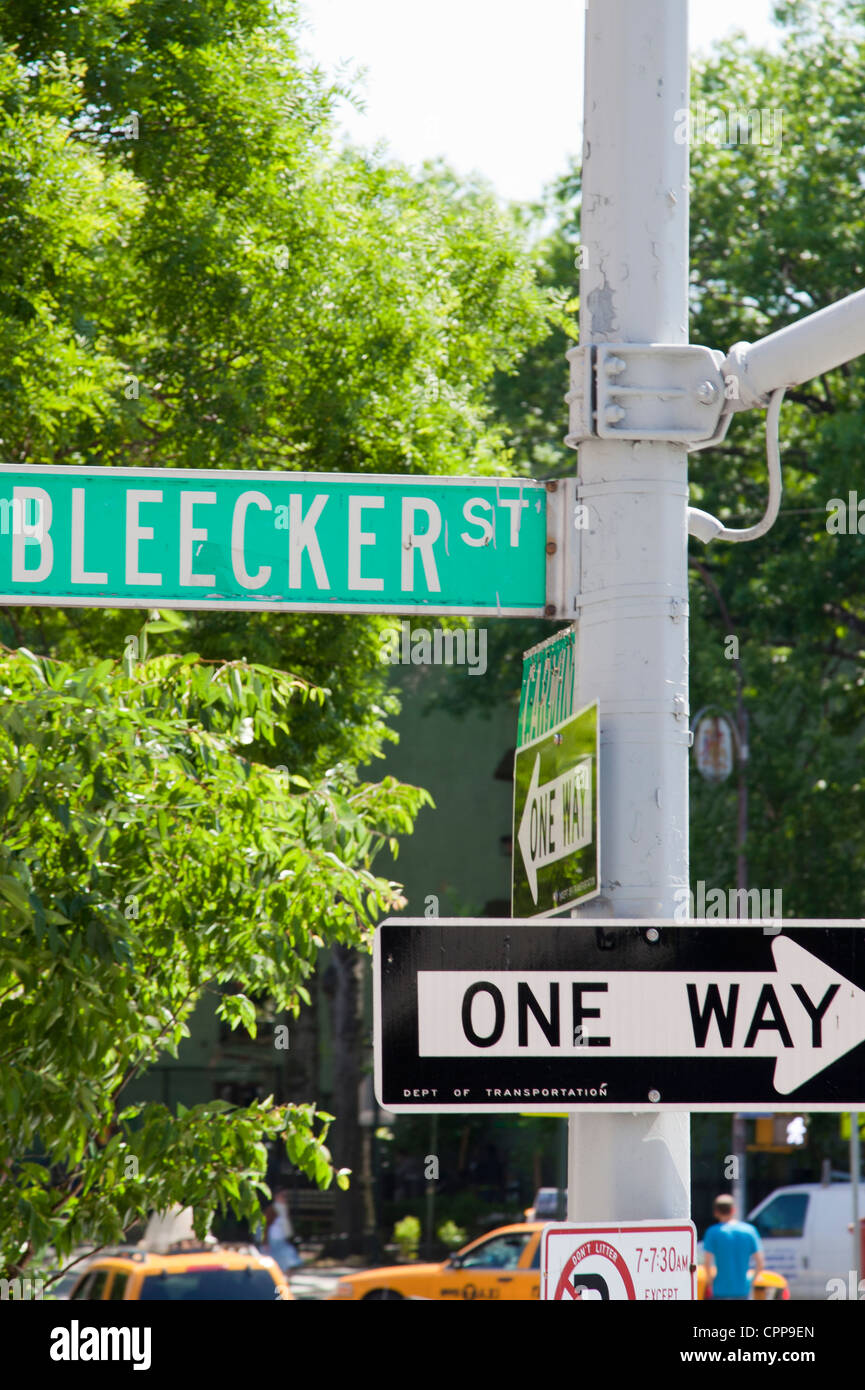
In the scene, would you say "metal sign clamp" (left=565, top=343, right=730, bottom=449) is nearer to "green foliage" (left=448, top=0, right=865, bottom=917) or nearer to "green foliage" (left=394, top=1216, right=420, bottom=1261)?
"green foliage" (left=448, top=0, right=865, bottom=917)

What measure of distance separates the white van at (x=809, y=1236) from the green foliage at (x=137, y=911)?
52.9ft

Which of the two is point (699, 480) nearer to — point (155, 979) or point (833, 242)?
point (833, 242)

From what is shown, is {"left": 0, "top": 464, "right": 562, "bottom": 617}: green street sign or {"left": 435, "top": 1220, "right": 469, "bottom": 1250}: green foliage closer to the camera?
{"left": 0, "top": 464, "right": 562, "bottom": 617}: green street sign

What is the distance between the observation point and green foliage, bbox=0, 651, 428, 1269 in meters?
5.35

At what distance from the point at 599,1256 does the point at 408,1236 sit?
2940cm

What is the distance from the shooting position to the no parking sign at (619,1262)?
3004 millimetres

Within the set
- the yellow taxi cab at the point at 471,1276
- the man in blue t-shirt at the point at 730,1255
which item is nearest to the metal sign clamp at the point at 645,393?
the man in blue t-shirt at the point at 730,1255

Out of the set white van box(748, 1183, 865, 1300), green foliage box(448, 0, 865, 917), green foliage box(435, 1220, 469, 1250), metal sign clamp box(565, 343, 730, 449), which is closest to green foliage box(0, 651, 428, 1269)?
metal sign clamp box(565, 343, 730, 449)

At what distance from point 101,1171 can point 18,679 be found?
2018mm

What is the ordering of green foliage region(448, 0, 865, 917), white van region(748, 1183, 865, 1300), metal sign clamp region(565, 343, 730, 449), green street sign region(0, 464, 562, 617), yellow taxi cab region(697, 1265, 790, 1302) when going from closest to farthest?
1. metal sign clamp region(565, 343, 730, 449)
2. green street sign region(0, 464, 562, 617)
3. yellow taxi cab region(697, 1265, 790, 1302)
4. white van region(748, 1183, 865, 1300)
5. green foliage region(448, 0, 865, 917)

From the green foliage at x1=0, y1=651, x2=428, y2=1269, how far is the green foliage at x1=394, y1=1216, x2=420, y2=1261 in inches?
989

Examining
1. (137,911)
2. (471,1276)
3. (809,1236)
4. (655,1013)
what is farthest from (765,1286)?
(655,1013)

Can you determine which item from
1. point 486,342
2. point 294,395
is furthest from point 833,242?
point 294,395

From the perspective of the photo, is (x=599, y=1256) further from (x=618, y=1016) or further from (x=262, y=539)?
(x=262, y=539)
